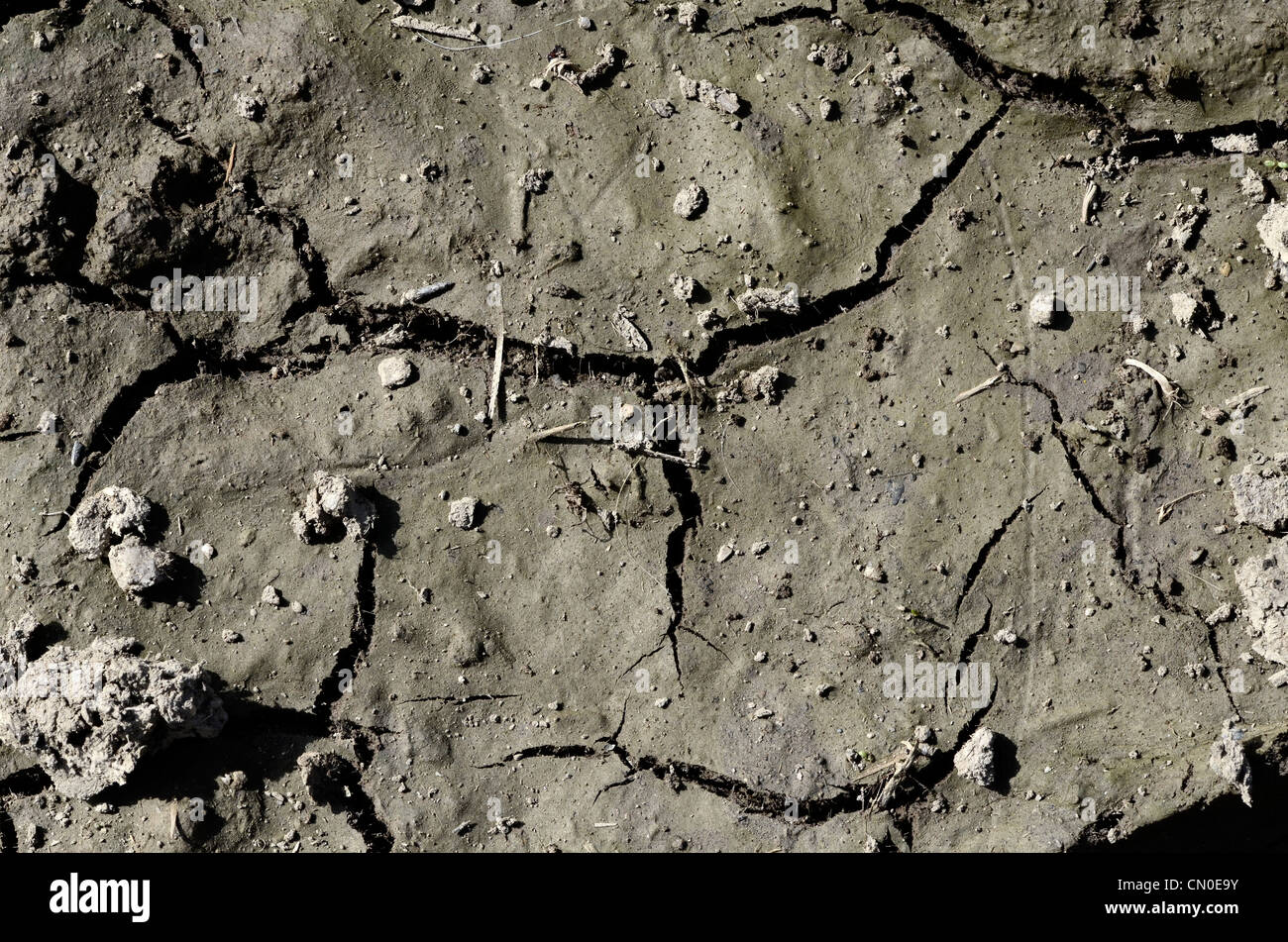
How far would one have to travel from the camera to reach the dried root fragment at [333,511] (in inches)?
161

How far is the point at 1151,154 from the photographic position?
4297mm

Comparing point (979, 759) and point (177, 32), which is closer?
point (979, 759)

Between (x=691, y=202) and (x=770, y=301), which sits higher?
(x=691, y=202)

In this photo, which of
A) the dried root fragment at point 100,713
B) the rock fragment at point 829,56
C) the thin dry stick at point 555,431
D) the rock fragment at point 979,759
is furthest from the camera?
the rock fragment at point 829,56

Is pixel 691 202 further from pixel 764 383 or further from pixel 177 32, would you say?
pixel 177 32

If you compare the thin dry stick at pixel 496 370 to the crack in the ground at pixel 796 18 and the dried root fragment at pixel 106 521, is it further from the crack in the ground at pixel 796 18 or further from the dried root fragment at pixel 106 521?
the crack in the ground at pixel 796 18

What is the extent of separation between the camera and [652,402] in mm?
4223

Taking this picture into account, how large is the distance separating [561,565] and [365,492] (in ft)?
2.53

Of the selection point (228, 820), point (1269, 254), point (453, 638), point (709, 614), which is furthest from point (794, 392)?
point (228, 820)

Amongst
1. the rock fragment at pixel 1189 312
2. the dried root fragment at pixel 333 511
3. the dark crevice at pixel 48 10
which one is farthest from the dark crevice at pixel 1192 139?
the dark crevice at pixel 48 10

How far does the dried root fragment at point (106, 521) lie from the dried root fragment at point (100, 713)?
403mm

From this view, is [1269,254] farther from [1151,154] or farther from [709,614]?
[709,614]

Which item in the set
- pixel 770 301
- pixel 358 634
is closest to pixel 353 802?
pixel 358 634

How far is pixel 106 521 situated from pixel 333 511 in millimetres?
854
